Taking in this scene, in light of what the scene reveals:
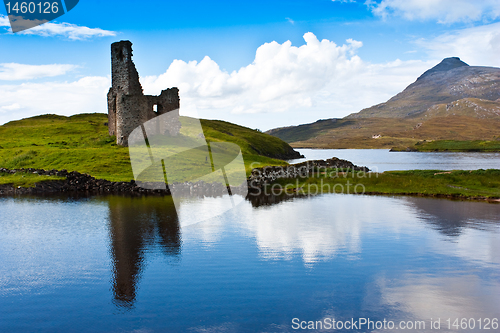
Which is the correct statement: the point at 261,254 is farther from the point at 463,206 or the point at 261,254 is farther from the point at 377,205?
the point at 463,206

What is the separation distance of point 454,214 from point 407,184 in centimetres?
1472

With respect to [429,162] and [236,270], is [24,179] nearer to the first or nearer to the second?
[236,270]

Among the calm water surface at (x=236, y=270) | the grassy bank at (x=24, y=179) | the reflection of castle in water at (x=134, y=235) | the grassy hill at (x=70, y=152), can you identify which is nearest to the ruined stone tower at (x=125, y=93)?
the grassy hill at (x=70, y=152)

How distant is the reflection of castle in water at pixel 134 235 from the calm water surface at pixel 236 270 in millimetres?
72

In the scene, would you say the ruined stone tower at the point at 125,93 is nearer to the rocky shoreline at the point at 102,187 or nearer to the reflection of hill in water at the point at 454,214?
the rocky shoreline at the point at 102,187

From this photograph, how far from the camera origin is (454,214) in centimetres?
Result: 2867

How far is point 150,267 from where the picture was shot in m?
16.0

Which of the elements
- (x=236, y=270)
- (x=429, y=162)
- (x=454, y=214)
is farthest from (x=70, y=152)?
(x=429, y=162)

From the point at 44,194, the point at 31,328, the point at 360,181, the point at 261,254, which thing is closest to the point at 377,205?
the point at 360,181

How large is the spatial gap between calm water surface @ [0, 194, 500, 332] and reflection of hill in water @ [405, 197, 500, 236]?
0.79ft

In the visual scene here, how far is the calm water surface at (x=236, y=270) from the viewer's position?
39.6ft

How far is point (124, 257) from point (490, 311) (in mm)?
13920

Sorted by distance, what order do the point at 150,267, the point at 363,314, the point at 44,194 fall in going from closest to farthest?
1. the point at 363,314
2. the point at 150,267
3. the point at 44,194

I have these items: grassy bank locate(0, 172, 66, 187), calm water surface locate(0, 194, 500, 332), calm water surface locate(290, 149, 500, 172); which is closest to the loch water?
calm water surface locate(0, 194, 500, 332)
